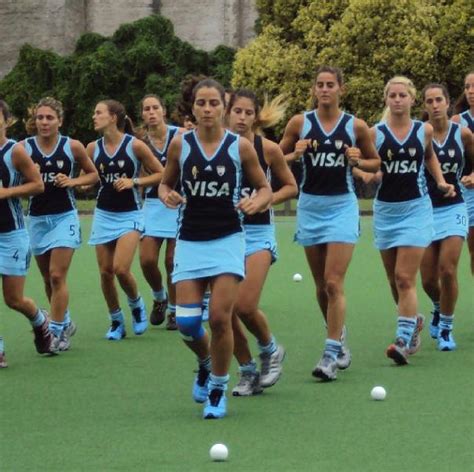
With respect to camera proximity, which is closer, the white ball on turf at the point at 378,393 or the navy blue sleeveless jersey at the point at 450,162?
the white ball on turf at the point at 378,393

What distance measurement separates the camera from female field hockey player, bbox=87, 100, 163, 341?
44.8ft

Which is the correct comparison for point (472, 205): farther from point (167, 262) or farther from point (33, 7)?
point (33, 7)

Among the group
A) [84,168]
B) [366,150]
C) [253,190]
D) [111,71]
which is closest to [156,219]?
[84,168]

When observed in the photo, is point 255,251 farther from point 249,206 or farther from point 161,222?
point 161,222

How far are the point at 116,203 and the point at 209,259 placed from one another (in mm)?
4447

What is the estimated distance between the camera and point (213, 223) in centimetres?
953

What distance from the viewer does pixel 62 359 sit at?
12.5 meters

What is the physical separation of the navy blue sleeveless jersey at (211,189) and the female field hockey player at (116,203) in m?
3.97

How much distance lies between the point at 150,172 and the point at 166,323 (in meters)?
1.88

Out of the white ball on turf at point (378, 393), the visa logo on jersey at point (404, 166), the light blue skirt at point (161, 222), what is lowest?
the white ball on turf at point (378, 393)

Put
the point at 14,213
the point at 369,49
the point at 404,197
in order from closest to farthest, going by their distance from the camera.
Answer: the point at 14,213 → the point at 404,197 → the point at 369,49

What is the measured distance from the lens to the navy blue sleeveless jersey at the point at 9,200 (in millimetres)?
11695

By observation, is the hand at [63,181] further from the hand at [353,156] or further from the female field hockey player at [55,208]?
the hand at [353,156]

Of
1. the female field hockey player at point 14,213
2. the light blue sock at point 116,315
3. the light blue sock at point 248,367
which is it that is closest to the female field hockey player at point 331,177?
the light blue sock at point 248,367
